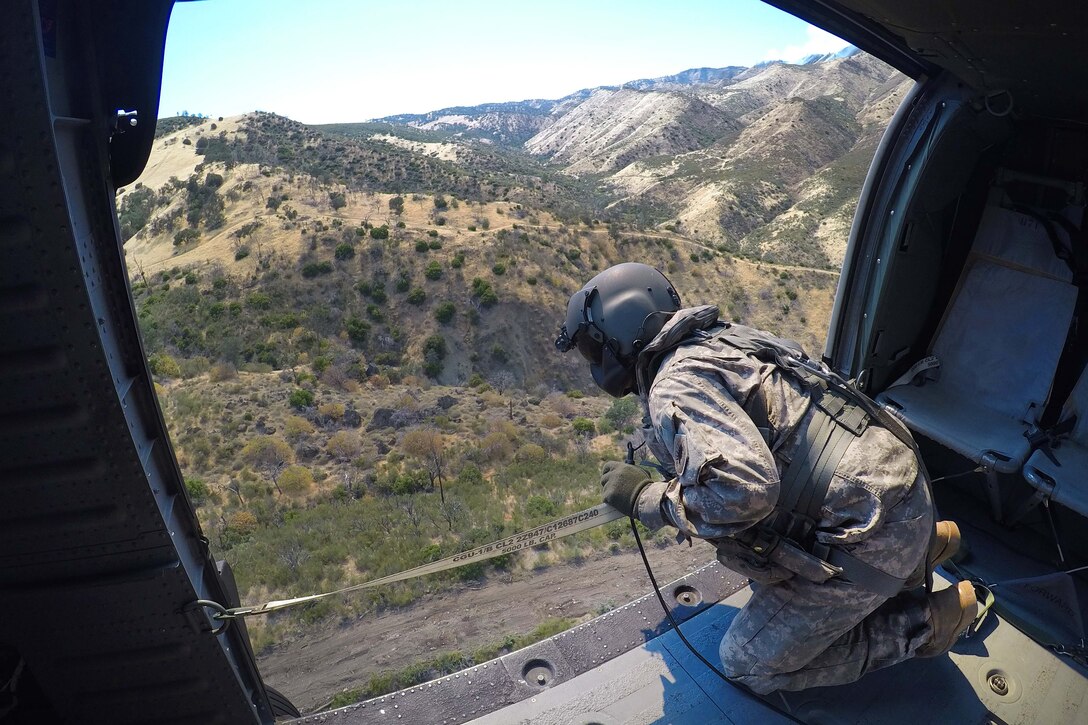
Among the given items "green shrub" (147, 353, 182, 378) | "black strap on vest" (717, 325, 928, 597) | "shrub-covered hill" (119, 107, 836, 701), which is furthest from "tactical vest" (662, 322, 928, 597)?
"green shrub" (147, 353, 182, 378)

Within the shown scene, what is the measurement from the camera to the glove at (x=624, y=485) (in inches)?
119

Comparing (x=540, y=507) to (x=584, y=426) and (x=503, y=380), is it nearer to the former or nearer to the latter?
(x=584, y=426)

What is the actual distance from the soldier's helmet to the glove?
414 mm

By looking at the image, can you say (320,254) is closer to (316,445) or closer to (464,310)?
(464,310)

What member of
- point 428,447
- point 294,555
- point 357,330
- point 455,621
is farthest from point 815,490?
point 357,330

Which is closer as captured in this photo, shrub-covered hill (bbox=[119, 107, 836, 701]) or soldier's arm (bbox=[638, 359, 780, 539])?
soldier's arm (bbox=[638, 359, 780, 539])

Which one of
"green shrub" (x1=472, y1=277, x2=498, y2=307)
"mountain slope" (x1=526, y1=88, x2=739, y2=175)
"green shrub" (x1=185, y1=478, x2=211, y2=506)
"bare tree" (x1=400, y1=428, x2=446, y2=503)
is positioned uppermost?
"mountain slope" (x1=526, y1=88, x2=739, y2=175)

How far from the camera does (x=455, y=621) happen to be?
628cm

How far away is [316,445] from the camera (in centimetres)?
1433

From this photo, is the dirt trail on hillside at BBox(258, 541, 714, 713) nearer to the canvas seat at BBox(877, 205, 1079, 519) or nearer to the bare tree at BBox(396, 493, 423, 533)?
→ the bare tree at BBox(396, 493, 423, 533)

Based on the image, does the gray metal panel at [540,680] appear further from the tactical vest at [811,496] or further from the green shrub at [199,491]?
the green shrub at [199,491]

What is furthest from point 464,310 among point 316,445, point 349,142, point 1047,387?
point 349,142

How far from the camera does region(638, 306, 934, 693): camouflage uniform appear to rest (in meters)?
2.60

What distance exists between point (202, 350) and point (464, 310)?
9197mm
